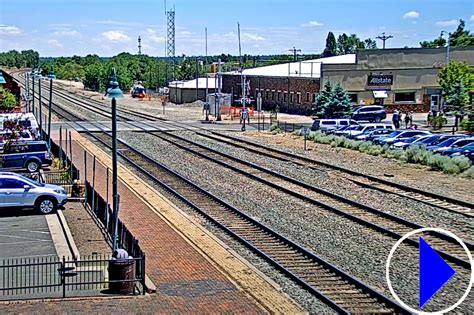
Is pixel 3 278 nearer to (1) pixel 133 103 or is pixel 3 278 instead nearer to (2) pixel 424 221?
(2) pixel 424 221

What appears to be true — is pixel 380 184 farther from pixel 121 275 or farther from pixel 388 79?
pixel 388 79

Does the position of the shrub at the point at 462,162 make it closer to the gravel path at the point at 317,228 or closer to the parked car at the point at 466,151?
the parked car at the point at 466,151

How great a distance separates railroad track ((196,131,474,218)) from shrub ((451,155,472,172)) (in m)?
4.91

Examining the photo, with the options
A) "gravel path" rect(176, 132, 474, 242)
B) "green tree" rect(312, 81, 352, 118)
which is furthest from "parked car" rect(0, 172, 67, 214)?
"green tree" rect(312, 81, 352, 118)

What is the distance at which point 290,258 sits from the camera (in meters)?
20.9

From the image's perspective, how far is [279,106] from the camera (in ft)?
309

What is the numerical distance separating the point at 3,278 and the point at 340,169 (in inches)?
1037

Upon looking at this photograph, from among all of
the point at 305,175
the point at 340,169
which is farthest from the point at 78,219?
the point at 340,169

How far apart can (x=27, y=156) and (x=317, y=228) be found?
18.6 metres

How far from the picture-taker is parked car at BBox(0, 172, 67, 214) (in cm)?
2623

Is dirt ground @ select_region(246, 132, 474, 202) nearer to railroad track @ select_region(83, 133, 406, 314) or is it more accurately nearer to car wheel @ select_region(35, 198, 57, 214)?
railroad track @ select_region(83, 133, 406, 314)

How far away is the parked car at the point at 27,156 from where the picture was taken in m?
38.4

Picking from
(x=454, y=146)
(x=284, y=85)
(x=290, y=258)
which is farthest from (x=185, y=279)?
(x=284, y=85)
